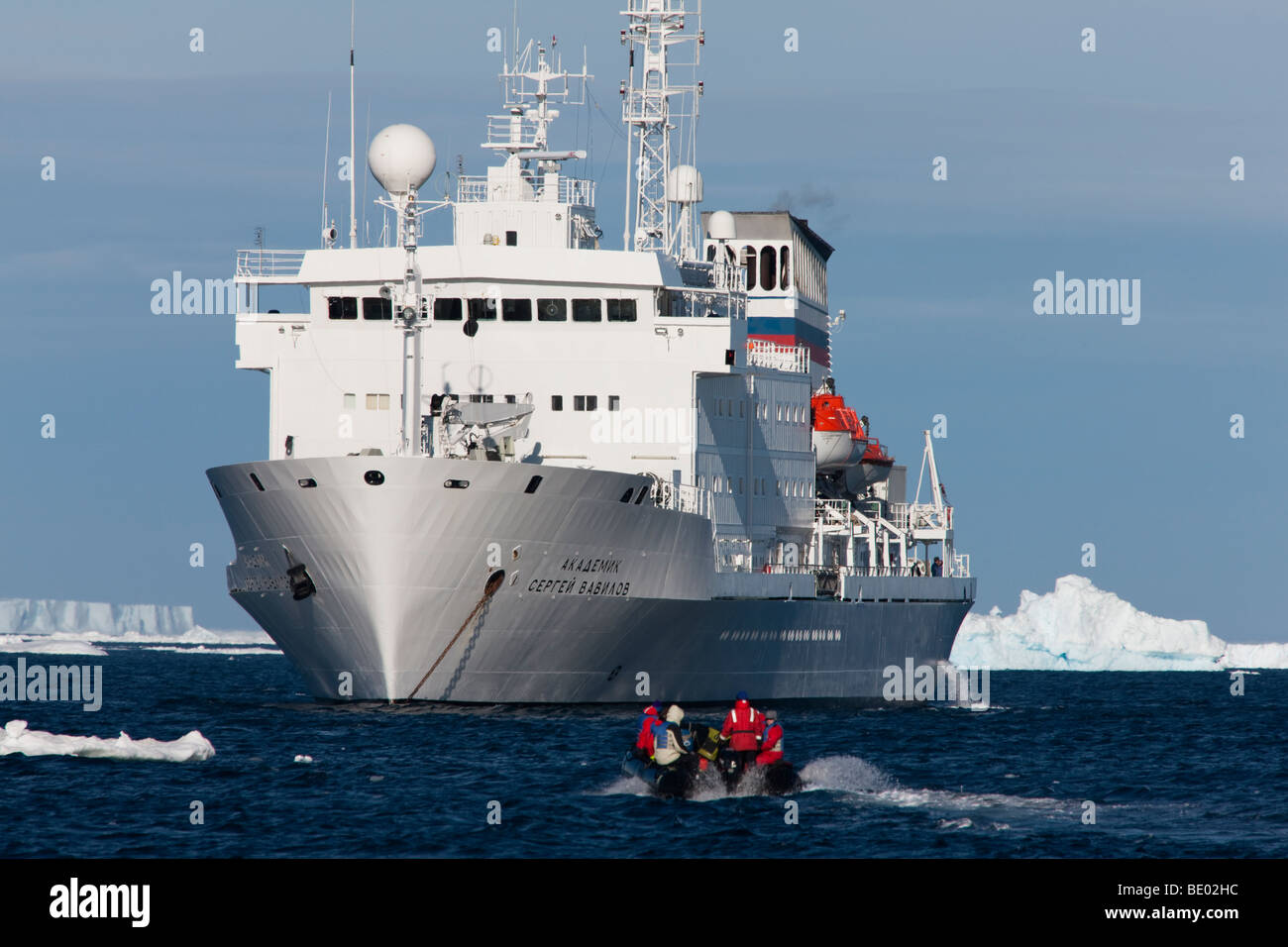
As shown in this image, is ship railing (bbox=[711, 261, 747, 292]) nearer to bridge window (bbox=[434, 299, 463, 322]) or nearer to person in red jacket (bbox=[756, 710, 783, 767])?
bridge window (bbox=[434, 299, 463, 322])

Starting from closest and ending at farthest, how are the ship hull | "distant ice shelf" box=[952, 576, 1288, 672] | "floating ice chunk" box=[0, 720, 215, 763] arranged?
"floating ice chunk" box=[0, 720, 215, 763], the ship hull, "distant ice shelf" box=[952, 576, 1288, 672]

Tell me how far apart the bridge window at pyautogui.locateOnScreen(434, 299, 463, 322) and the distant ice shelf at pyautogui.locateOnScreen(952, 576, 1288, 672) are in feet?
262

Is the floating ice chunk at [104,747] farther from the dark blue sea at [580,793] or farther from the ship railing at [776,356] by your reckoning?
the ship railing at [776,356]

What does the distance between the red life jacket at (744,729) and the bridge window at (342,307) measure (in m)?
18.5

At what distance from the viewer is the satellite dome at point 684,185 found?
1909 inches

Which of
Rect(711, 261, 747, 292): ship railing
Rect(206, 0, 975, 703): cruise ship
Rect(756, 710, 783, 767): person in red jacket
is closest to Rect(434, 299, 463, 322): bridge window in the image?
Rect(206, 0, 975, 703): cruise ship

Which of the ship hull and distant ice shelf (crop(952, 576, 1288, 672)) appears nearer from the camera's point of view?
the ship hull

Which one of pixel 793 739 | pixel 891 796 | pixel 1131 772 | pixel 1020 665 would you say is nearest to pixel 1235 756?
pixel 1131 772

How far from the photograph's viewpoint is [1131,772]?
33969 millimetres

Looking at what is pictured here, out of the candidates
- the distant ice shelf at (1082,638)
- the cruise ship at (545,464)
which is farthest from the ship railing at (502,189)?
the distant ice shelf at (1082,638)

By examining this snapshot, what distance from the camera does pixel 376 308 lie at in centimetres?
4238

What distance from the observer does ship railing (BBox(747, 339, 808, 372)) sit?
4866 cm

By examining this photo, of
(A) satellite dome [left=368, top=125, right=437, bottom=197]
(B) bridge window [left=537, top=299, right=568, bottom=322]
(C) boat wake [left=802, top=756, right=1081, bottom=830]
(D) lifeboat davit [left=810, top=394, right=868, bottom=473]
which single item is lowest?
(C) boat wake [left=802, top=756, right=1081, bottom=830]
